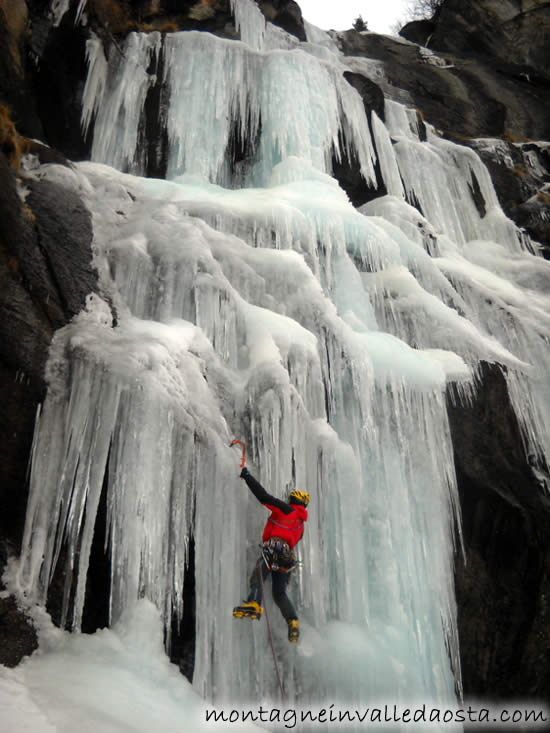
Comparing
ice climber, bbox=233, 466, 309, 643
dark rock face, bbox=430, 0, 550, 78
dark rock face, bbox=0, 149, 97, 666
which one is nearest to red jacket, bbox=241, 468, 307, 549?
ice climber, bbox=233, 466, 309, 643

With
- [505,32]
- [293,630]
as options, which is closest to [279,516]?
[293,630]

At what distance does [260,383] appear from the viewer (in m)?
4.74

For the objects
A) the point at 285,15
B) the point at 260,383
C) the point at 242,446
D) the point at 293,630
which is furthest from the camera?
Result: the point at 285,15

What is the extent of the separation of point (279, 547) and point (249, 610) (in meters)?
0.45

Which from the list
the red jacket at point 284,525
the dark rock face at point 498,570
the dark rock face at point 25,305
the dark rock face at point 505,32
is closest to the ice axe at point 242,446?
the red jacket at point 284,525

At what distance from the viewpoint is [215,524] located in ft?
13.7

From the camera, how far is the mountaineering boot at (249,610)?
4.04 metres

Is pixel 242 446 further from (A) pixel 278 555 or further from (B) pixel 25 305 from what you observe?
(B) pixel 25 305

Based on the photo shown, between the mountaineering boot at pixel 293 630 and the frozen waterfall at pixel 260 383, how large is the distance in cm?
24

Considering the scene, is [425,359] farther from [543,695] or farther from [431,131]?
[431,131]

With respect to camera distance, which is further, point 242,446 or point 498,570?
point 498,570

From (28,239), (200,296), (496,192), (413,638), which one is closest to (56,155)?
(28,239)

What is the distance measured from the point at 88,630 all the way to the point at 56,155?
12.4 ft

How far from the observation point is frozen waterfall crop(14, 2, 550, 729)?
3.84m
